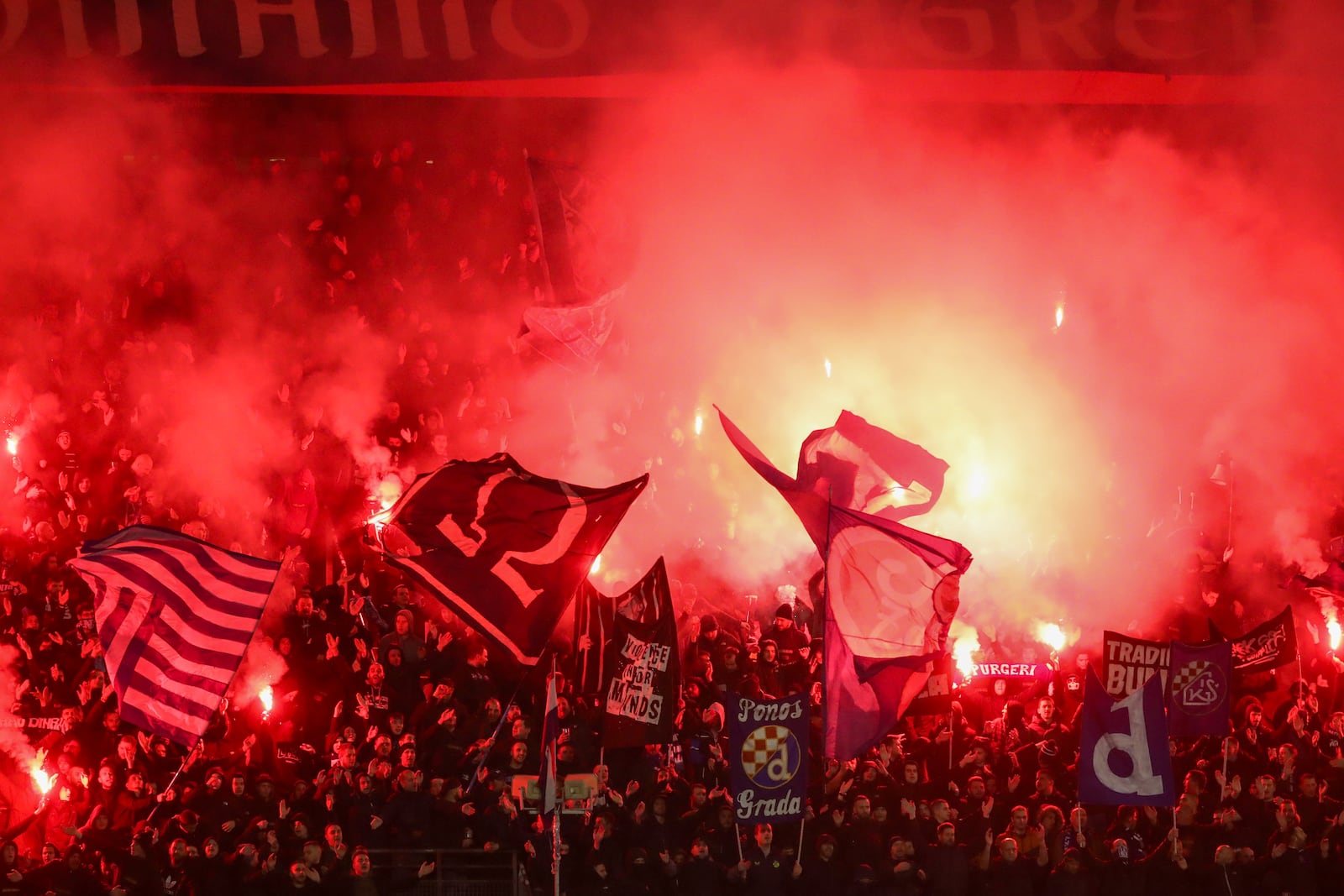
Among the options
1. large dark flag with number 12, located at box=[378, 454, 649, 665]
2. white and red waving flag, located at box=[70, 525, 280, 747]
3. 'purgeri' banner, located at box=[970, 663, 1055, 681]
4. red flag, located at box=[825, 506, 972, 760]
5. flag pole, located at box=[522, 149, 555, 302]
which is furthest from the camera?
flag pole, located at box=[522, 149, 555, 302]

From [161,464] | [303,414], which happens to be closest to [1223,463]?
[303,414]

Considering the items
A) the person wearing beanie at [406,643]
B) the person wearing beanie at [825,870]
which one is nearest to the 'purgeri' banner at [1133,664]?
the person wearing beanie at [825,870]

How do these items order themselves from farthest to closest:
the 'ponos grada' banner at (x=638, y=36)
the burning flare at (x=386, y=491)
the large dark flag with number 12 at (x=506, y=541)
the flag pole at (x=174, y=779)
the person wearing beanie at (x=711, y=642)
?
1. the 'ponos grada' banner at (x=638, y=36)
2. the burning flare at (x=386, y=491)
3. the person wearing beanie at (x=711, y=642)
4. the flag pole at (x=174, y=779)
5. the large dark flag with number 12 at (x=506, y=541)

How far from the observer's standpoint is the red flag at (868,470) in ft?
28.6

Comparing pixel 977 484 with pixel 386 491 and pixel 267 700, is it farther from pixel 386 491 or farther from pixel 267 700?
pixel 267 700

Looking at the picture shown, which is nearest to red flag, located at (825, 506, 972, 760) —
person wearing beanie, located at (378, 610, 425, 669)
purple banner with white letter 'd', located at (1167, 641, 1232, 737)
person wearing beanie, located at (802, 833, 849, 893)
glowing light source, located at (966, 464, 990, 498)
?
person wearing beanie, located at (802, 833, 849, 893)

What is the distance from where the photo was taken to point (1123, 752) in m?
7.63

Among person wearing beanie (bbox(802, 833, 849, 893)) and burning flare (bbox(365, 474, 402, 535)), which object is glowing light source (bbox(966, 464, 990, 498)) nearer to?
burning flare (bbox(365, 474, 402, 535))

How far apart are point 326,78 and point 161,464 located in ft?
10.2

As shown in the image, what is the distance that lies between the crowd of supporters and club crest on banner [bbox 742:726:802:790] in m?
0.34

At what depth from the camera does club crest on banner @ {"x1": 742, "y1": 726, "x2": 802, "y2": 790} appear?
716 centimetres

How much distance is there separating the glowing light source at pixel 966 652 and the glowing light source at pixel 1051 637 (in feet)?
2.70

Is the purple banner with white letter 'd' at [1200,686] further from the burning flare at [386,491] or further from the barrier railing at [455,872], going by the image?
the burning flare at [386,491]

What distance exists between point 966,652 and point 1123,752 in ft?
7.88
